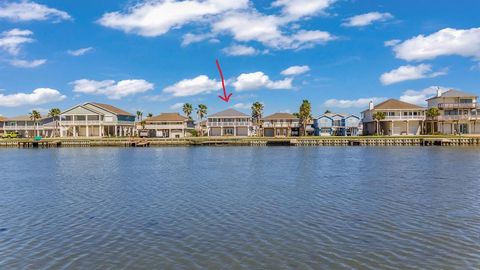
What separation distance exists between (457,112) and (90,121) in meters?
95.6

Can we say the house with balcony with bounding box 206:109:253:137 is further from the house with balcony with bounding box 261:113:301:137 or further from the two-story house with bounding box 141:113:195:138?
the two-story house with bounding box 141:113:195:138

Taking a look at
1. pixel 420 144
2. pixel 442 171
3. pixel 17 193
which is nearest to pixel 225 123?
pixel 420 144

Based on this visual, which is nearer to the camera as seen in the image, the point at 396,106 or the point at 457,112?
the point at 457,112

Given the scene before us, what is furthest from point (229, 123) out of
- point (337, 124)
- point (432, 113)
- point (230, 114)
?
point (432, 113)

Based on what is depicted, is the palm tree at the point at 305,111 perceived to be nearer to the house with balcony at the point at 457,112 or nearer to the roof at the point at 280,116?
Result: the roof at the point at 280,116

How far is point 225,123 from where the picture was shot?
110688 mm

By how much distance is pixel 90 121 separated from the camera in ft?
357

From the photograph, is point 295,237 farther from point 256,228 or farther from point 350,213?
point 350,213

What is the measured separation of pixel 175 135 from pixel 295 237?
9961cm

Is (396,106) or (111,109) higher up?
(111,109)

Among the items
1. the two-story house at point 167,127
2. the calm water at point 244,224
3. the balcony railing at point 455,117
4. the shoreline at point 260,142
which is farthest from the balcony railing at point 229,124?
the calm water at point 244,224

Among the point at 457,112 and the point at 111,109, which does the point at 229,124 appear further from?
the point at 457,112

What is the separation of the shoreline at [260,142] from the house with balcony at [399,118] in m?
9.85

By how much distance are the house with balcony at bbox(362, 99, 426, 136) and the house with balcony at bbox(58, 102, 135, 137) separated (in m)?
70.9
